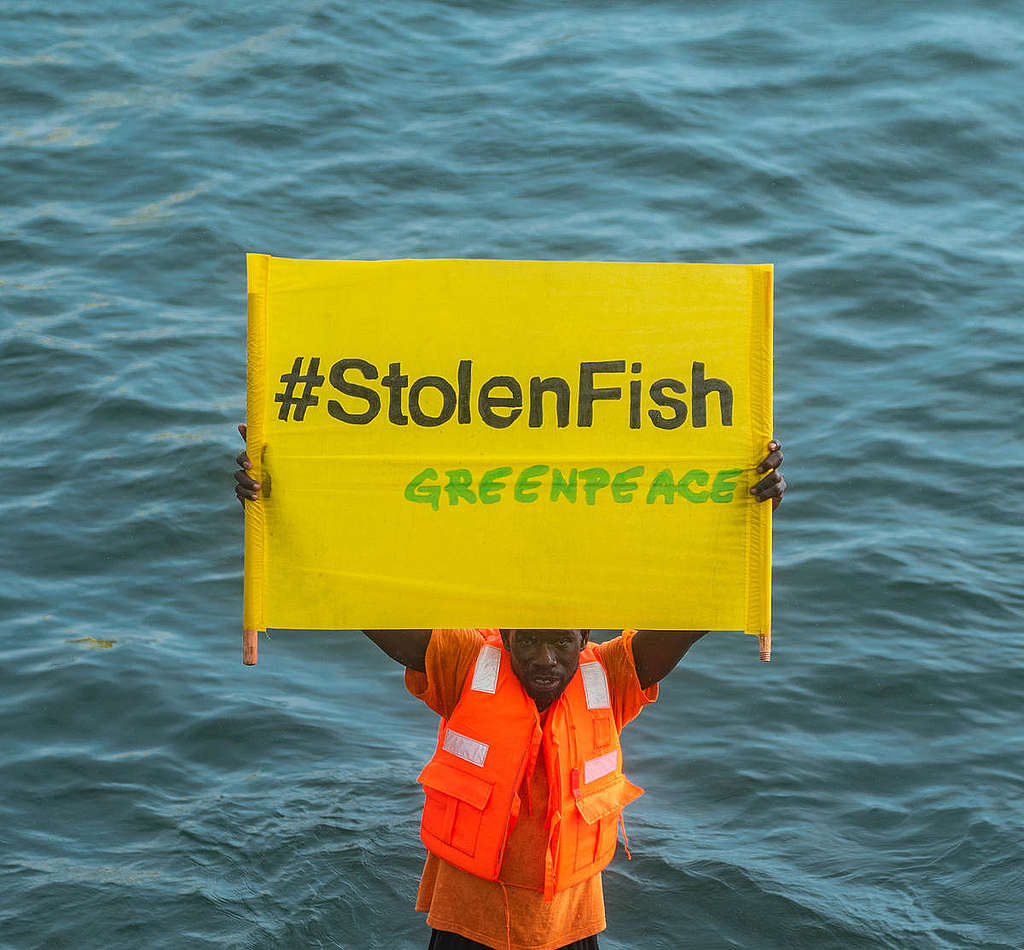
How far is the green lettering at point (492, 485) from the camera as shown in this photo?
15.4ft

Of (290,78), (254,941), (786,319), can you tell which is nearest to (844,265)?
(786,319)

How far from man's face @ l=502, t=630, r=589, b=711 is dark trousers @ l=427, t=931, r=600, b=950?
815mm

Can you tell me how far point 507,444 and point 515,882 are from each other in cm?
147

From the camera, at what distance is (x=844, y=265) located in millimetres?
14062

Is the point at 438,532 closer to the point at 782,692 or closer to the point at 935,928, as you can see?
the point at 935,928

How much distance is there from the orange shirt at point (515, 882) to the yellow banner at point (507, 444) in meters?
0.37

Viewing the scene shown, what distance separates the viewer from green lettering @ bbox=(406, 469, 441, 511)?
471 cm

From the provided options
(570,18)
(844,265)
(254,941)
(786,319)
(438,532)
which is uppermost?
(570,18)

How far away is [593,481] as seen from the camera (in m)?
4.73

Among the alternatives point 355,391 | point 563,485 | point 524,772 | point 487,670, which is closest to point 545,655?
point 487,670

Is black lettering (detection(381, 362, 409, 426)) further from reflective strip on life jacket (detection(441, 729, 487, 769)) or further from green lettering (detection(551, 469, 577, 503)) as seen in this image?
reflective strip on life jacket (detection(441, 729, 487, 769))

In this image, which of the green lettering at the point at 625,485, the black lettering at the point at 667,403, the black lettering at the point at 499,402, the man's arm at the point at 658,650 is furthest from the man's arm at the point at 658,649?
the black lettering at the point at 499,402

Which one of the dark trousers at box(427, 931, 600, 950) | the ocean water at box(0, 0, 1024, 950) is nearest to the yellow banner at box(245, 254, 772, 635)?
the dark trousers at box(427, 931, 600, 950)

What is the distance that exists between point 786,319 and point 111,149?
779 centimetres
